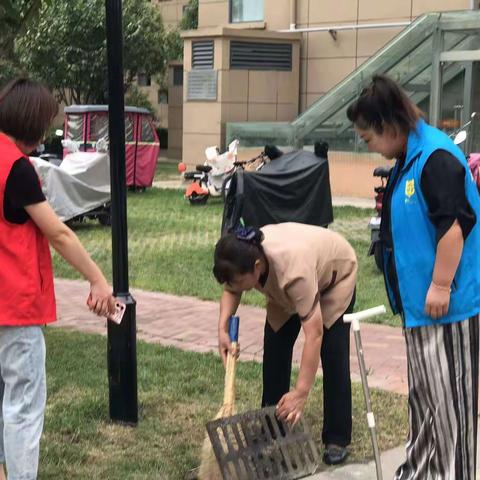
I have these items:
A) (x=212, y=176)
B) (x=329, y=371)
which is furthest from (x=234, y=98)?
(x=329, y=371)

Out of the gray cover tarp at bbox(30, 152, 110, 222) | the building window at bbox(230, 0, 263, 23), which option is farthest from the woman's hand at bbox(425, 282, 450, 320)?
the building window at bbox(230, 0, 263, 23)

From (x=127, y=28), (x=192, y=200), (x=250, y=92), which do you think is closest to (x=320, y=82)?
(x=250, y=92)

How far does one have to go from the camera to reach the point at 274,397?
4.29 meters

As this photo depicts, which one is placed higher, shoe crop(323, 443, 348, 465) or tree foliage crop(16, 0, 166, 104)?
tree foliage crop(16, 0, 166, 104)

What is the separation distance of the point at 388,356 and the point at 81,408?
231 cm

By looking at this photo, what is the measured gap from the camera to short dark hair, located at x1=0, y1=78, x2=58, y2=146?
3.17m

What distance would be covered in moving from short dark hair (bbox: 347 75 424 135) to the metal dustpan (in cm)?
141

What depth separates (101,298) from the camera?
11.0 ft

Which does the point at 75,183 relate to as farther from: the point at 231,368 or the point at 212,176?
the point at 231,368

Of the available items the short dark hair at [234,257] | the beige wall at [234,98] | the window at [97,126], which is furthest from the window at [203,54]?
the short dark hair at [234,257]

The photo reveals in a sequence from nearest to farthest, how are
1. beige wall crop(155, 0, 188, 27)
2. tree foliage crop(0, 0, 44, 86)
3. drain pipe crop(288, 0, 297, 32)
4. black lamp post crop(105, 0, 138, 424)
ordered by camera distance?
black lamp post crop(105, 0, 138, 424) < tree foliage crop(0, 0, 44, 86) < drain pipe crop(288, 0, 297, 32) < beige wall crop(155, 0, 188, 27)

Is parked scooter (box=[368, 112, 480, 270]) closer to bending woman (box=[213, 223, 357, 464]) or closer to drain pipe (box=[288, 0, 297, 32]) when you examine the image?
bending woman (box=[213, 223, 357, 464])

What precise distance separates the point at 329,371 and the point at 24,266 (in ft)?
5.52

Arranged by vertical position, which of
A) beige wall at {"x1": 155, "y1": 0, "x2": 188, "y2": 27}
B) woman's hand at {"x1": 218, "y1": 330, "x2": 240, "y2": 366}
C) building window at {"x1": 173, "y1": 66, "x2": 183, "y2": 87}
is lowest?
woman's hand at {"x1": 218, "y1": 330, "x2": 240, "y2": 366}
